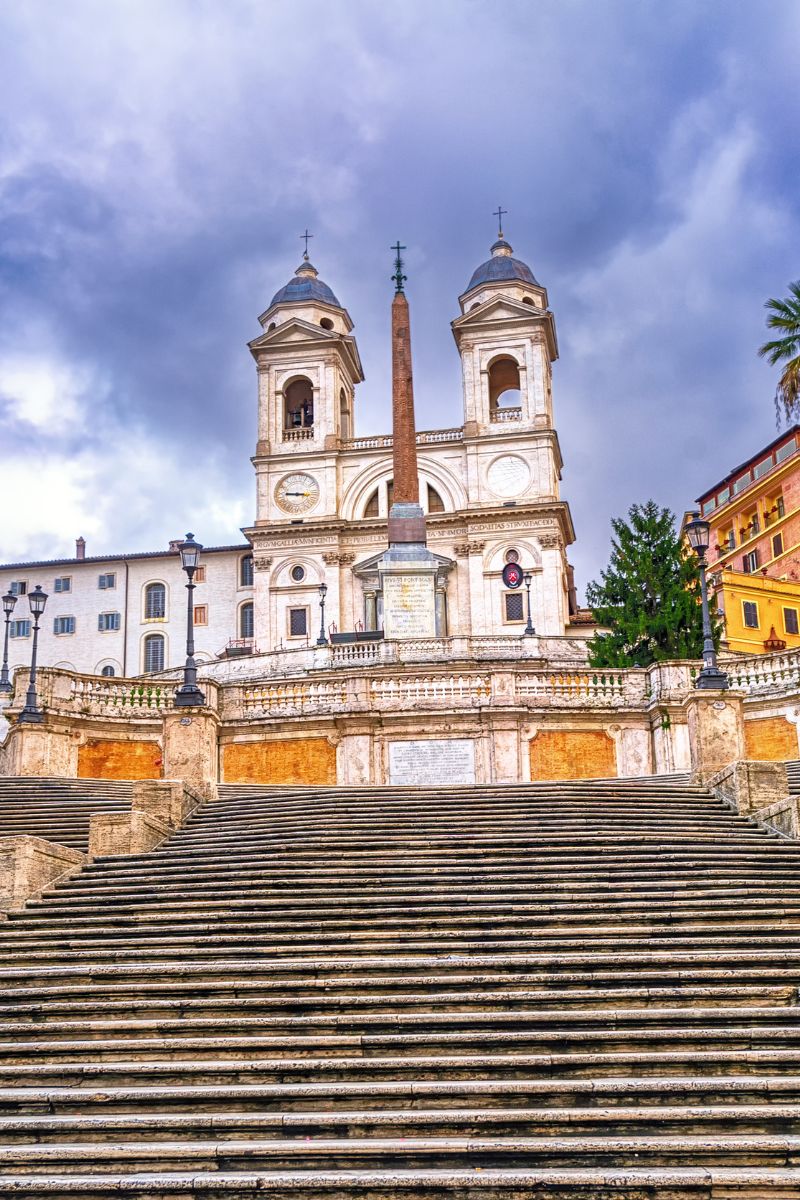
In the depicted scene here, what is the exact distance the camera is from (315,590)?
70.6 metres

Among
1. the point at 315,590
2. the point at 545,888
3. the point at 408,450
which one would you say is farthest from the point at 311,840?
the point at 315,590

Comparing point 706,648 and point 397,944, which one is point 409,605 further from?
point 397,944

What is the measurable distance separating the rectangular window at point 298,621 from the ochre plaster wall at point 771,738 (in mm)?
44389

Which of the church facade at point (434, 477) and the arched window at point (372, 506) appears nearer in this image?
the church facade at point (434, 477)

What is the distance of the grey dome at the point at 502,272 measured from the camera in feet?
249

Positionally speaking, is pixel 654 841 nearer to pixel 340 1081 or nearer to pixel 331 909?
pixel 331 909

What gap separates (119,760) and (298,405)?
5179 centimetres

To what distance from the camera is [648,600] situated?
37031 mm

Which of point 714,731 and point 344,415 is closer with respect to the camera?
point 714,731

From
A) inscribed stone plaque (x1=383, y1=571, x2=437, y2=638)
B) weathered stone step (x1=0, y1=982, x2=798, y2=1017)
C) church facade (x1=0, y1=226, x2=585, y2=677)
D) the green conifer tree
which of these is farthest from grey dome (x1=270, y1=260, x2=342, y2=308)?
weathered stone step (x1=0, y1=982, x2=798, y2=1017)

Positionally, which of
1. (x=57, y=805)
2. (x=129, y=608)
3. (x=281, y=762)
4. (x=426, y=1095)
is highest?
(x=129, y=608)

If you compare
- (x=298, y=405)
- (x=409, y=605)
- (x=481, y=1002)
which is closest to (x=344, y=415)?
(x=298, y=405)

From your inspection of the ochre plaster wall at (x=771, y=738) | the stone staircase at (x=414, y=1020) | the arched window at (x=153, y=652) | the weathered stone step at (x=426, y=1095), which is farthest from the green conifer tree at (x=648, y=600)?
the arched window at (x=153, y=652)

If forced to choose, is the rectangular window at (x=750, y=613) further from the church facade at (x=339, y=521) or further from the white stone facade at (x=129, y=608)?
the white stone facade at (x=129, y=608)
